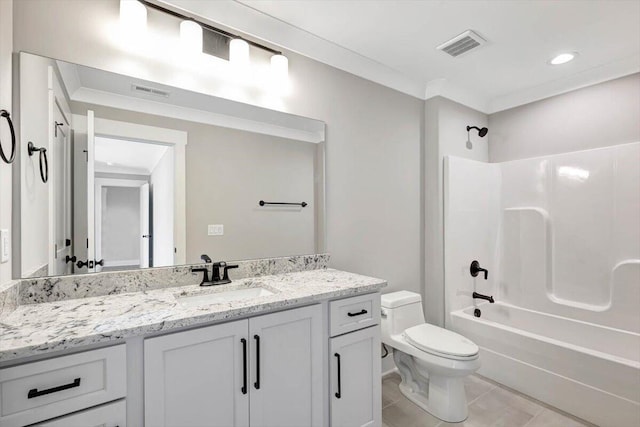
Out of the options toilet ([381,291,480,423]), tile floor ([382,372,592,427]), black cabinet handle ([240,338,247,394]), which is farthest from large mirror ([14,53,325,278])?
tile floor ([382,372,592,427])

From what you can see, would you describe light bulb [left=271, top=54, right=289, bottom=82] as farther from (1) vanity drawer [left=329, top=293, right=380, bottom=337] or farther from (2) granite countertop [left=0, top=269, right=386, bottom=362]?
(1) vanity drawer [left=329, top=293, right=380, bottom=337]

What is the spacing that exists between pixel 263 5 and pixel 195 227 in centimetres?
129

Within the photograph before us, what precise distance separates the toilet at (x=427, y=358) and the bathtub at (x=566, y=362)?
55cm

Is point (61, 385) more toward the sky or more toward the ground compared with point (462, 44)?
more toward the ground

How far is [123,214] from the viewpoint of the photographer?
149cm

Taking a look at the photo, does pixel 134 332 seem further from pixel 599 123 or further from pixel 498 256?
pixel 599 123

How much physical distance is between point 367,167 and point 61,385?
2.01 meters

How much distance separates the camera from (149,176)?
155cm

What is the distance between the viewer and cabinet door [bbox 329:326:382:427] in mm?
1474

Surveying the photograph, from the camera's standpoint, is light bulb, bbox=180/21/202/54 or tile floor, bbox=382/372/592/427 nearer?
light bulb, bbox=180/21/202/54

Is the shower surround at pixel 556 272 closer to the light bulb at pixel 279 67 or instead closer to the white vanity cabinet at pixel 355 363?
the white vanity cabinet at pixel 355 363

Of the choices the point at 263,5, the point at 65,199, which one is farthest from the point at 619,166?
the point at 65,199

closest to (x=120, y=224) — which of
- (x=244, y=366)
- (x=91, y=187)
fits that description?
(x=91, y=187)

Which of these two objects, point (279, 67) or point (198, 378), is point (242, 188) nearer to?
point (279, 67)
